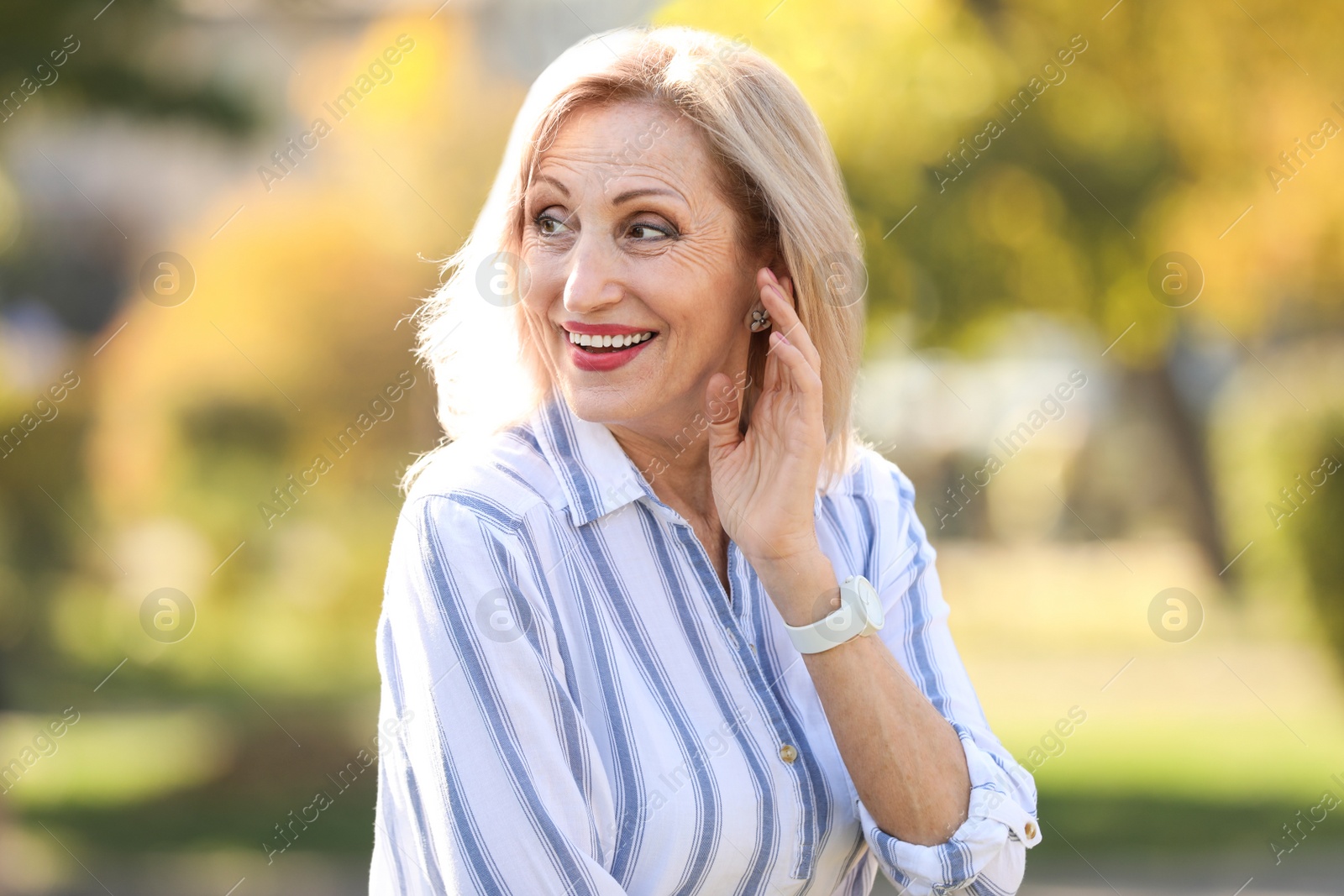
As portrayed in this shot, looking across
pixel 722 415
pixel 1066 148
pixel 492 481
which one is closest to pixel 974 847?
pixel 722 415

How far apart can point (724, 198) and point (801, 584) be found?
69cm

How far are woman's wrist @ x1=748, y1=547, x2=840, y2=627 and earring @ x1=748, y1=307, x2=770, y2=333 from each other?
488 millimetres

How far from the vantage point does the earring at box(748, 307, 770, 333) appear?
2.30m

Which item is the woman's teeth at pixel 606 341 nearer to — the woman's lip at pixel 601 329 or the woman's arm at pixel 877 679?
the woman's lip at pixel 601 329

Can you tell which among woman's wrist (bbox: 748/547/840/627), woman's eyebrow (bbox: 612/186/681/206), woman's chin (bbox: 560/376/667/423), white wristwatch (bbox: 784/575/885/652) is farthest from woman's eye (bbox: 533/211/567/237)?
white wristwatch (bbox: 784/575/885/652)

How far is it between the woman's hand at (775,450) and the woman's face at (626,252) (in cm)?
13

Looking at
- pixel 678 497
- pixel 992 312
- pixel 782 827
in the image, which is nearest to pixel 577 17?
pixel 992 312

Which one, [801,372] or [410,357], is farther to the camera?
[410,357]

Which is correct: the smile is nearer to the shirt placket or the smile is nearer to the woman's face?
the woman's face

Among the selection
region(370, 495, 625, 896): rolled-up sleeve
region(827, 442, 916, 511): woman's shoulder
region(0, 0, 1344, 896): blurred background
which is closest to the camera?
region(370, 495, 625, 896): rolled-up sleeve

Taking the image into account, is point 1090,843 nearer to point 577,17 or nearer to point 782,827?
point 782,827

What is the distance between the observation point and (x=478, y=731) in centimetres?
171

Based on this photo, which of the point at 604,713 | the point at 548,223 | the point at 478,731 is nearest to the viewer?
the point at 478,731

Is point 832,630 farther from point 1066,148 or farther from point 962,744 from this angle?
point 1066,148
